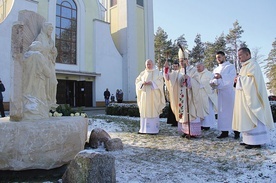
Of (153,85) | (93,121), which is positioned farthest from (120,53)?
(153,85)

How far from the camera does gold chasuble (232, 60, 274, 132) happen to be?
4.93 metres

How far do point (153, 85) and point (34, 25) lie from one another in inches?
150

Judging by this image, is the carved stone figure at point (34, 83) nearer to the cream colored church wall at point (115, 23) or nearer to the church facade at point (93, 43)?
the church facade at point (93, 43)

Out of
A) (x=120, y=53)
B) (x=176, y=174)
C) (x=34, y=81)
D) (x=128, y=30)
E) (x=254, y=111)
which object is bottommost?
(x=176, y=174)

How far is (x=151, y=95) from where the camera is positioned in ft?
24.6

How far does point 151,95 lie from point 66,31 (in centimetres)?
1645

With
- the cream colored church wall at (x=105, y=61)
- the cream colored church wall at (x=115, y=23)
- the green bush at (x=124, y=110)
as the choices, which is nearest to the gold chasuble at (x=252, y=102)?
the green bush at (x=124, y=110)

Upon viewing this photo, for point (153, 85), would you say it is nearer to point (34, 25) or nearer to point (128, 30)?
point (34, 25)

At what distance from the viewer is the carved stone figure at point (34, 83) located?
3949 mm

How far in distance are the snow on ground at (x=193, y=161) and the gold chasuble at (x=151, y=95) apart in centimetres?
117

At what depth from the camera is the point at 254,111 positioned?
4.92m

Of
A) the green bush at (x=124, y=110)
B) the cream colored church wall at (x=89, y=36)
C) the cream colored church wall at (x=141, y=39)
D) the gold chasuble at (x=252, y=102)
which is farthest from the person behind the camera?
the cream colored church wall at (x=141, y=39)

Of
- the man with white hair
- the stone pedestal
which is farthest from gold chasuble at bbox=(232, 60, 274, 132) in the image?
the stone pedestal

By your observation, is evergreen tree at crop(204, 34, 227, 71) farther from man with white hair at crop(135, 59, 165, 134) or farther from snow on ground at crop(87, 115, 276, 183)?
snow on ground at crop(87, 115, 276, 183)
